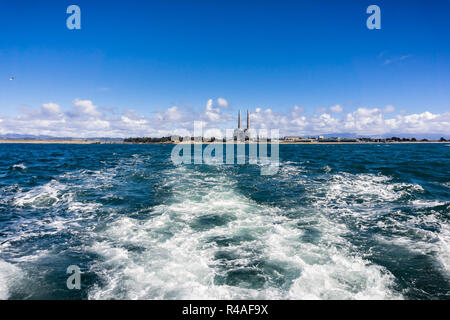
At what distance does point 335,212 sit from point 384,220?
6.93ft

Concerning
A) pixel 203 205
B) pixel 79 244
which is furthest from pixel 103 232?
pixel 203 205

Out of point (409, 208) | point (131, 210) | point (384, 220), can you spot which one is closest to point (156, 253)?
point (131, 210)

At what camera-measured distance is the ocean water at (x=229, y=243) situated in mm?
5988

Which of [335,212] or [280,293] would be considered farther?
[335,212]

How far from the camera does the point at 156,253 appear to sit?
7945 mm

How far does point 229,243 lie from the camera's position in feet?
28.4

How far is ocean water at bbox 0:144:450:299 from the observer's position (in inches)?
236

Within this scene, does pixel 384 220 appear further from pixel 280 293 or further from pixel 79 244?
pixel 79 244

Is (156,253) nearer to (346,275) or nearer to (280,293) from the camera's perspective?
(280,293)
